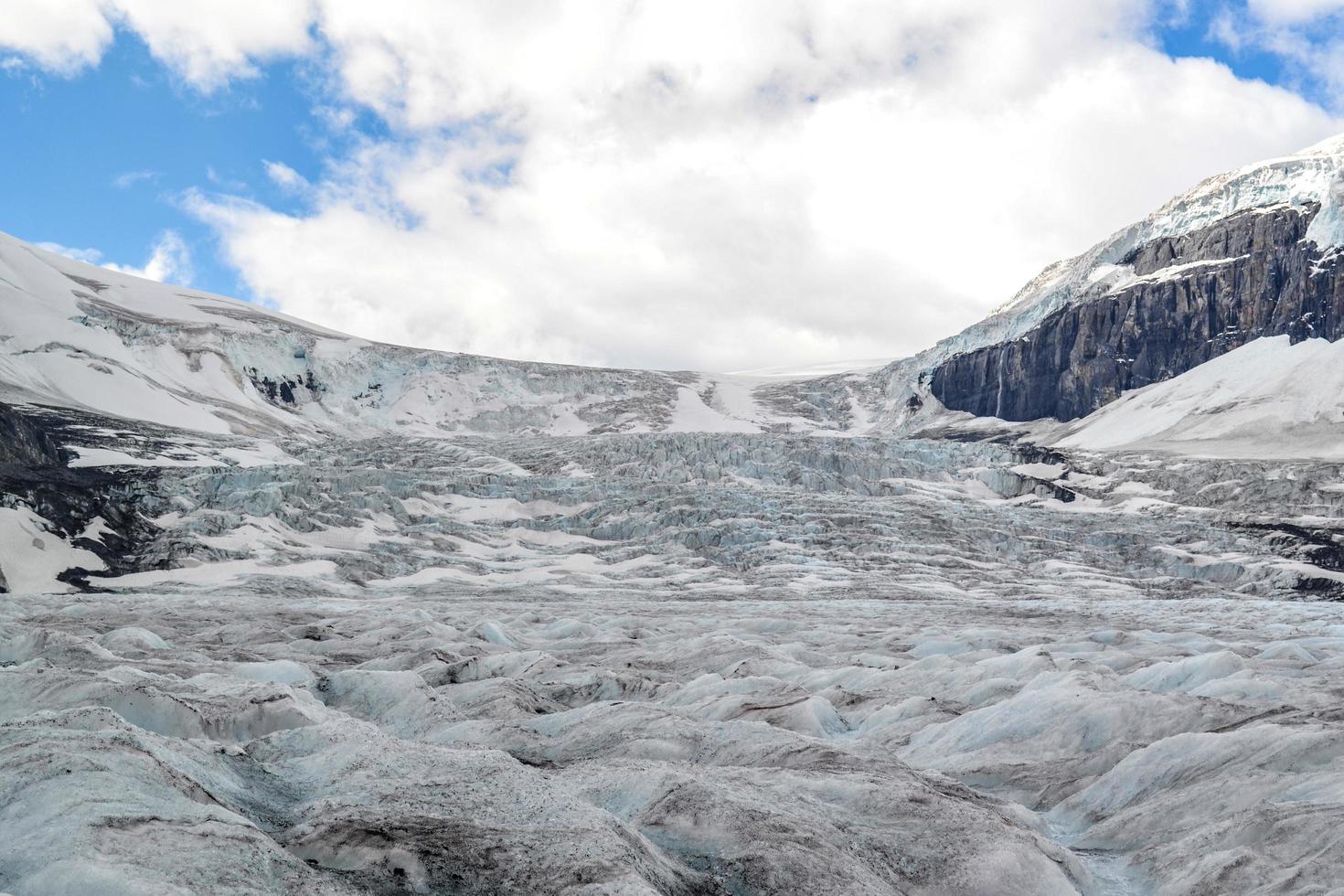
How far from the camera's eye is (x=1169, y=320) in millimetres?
165625

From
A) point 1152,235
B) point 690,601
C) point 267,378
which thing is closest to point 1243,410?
point 1152,235

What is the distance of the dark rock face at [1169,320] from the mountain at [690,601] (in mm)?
602

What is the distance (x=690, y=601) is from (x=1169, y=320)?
130 m

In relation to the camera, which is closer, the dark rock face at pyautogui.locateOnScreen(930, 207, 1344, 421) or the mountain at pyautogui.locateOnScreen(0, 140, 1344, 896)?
the mountain at pyautogui.locateOnScreen(0, 140, 1344, 896)

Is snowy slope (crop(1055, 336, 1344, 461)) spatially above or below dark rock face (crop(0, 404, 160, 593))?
A: above

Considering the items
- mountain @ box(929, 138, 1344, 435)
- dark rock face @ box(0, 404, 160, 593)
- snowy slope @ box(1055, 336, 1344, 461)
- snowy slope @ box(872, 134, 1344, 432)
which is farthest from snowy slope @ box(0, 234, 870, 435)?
snowy slope @ box(1055, 336, 1344, 461)

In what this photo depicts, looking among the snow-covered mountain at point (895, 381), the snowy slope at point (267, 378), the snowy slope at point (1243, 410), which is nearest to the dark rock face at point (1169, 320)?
the snow-covered mountain at point (895, 381)

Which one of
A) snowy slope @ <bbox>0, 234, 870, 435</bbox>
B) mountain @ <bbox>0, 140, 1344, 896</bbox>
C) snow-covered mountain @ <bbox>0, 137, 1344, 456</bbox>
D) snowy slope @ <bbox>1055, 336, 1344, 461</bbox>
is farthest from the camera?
snow-covered mountain @ <bbox>0, 137, 1344, 456</bbox>

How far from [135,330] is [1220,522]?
14410cm

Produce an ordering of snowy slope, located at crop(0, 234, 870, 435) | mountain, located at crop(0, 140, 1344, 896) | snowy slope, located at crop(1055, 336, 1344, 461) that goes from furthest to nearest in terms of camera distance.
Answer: snowy slope, located at crop(0, 234, 870, 435), snowy slope, located at crop(1055, 336, 1344, 461), mountain, located at crop(0, 140, 1344, 896)

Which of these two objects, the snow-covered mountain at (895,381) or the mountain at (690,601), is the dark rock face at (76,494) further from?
the snow-covered mountain at (895,381)

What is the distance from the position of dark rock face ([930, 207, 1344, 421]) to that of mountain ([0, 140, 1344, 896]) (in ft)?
1.97

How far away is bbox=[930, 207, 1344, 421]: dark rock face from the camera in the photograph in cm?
15512

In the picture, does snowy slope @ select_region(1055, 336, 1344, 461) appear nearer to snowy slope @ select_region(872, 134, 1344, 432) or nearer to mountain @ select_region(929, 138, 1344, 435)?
mountain @ select_region(929, 138, 1344, 435)
